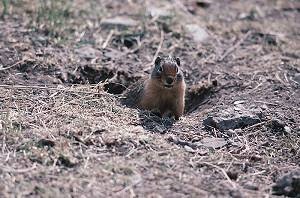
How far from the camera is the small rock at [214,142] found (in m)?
5.82

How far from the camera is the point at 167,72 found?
6934 mm

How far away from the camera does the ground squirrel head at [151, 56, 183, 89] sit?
6.91 m

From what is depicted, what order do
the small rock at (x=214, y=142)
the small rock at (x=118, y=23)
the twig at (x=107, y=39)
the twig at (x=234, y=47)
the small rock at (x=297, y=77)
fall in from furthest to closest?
the small rock at (x=118, y=23) → the twig at (x=234, y=47) → the twig at (x=107, y=39) → the small rock at (x=297, y=77) → the small rock at (x=214, y=142)

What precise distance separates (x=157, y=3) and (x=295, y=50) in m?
2.65

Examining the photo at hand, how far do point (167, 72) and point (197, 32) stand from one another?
258 cm

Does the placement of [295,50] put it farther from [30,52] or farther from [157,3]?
[30,52]

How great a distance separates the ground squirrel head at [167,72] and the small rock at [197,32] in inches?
80.9

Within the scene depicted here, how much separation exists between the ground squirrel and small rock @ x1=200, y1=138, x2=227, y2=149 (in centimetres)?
127

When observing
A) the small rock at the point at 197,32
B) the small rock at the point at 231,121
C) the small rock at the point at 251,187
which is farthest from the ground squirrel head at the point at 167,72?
the small rock at the point at 251,187

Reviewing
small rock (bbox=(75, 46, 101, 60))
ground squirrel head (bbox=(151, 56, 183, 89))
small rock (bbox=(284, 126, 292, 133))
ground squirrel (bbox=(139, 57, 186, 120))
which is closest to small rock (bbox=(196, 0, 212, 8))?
small rock (bbox=(75, 46, 101, 60))

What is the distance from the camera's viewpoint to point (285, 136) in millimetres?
6082

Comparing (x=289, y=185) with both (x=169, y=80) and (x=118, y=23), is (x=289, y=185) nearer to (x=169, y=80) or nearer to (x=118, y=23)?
(x=169, y=80)

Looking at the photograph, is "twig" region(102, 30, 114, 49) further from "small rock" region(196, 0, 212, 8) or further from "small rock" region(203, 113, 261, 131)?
"small rock" region(203, 113, 261, 131)

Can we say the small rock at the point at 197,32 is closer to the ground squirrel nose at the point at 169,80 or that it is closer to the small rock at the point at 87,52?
the small rock at the point at 87,52
